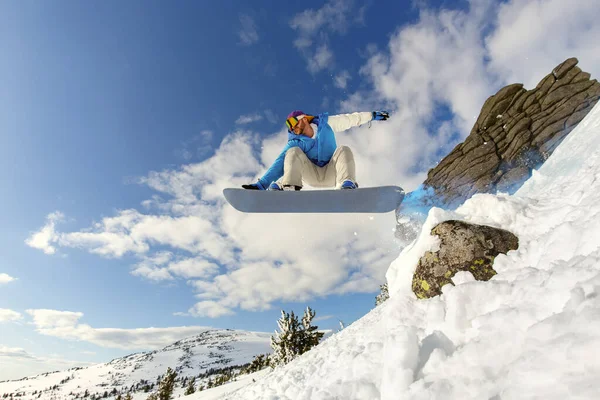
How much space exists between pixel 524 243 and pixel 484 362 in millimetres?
3220

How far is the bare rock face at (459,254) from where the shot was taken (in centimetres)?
490

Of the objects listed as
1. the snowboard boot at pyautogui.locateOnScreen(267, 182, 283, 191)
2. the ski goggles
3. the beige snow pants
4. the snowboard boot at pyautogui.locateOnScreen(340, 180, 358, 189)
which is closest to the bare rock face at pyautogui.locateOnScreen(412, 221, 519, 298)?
the snowboard boot at pyautogui.locateOnScreen(340, 180, 358, 189)

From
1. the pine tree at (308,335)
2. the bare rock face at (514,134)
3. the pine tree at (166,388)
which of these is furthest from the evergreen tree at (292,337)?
the pine tree at (166,388)

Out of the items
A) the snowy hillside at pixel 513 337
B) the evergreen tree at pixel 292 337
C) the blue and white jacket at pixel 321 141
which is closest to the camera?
the snowy hillside at pixel 513 337

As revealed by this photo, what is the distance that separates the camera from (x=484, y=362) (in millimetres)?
1821

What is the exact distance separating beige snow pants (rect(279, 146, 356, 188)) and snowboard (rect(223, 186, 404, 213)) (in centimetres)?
29

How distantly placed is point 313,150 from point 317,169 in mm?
442

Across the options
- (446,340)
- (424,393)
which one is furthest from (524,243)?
(424,393)

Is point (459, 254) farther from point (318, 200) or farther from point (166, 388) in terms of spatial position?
point (166, 388)

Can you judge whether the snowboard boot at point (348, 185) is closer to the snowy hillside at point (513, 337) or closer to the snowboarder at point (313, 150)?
the snowboarder at point (313, 150)

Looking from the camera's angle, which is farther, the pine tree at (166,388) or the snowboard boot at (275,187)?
the pine tree at (166,388)

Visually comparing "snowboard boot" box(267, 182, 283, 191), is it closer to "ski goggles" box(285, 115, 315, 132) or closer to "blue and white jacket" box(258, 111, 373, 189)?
"blue and white jacket" box(258, 111, 373, 189)

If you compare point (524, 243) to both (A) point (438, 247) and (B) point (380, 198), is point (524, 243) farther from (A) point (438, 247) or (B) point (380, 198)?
(B) point (380, 198)

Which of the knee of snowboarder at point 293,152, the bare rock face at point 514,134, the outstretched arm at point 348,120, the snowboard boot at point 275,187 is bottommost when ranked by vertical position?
the snowboard boot at point 275,187
